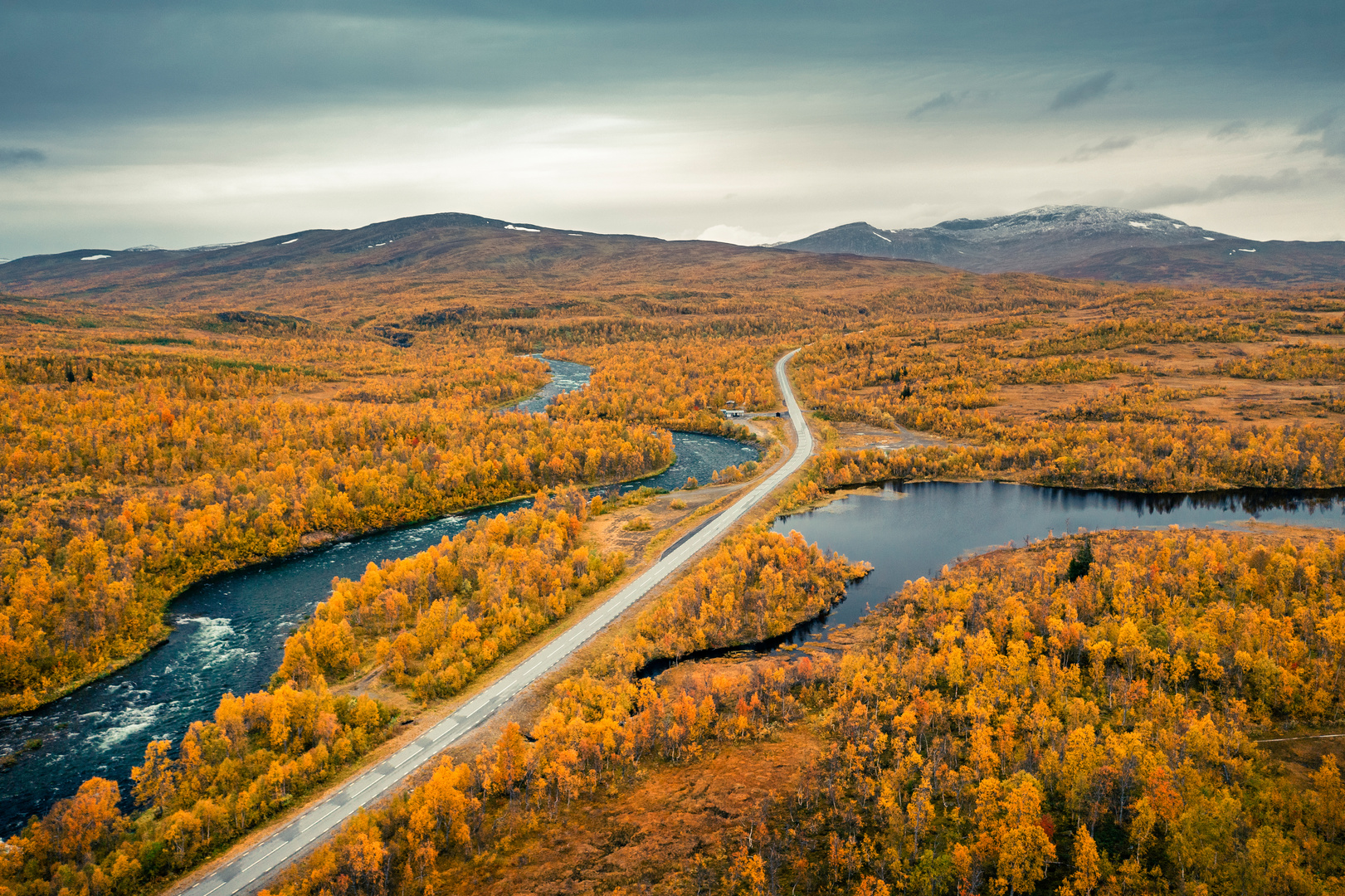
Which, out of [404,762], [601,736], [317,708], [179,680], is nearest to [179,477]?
[179,680]

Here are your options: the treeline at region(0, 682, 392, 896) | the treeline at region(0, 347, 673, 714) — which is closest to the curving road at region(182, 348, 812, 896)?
the treeline at region(0, 682, 392, 896)

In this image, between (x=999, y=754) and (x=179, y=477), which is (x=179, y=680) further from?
(x=999, y=754)

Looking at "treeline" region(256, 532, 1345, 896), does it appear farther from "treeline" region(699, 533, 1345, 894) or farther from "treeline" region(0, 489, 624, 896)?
"treeline" region(0, 489, 624, 896)

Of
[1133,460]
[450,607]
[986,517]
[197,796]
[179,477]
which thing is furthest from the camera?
[1133,460]

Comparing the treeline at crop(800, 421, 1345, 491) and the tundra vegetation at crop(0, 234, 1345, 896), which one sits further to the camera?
the treeline at crop(800, 421, 1345, 491)

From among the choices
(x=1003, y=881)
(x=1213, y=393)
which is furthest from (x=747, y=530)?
(x=1213, y=393)
